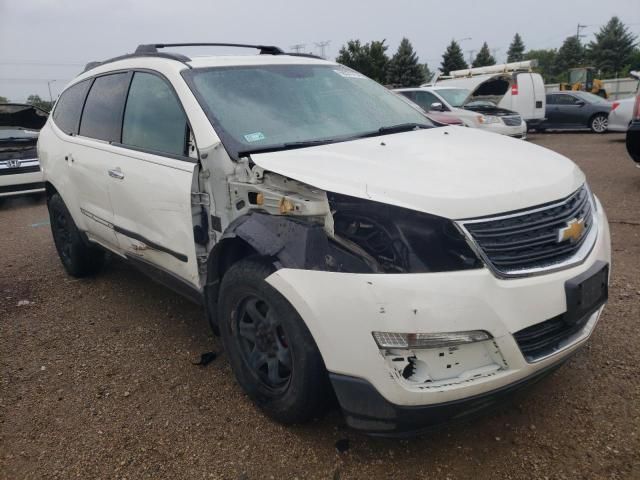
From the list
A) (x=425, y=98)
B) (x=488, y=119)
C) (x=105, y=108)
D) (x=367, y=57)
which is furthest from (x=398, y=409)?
(x=367, y=57)

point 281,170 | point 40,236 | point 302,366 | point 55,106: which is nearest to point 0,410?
point 302,366

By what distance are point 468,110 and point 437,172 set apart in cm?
1148

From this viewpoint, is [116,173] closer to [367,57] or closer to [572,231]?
[572,231]

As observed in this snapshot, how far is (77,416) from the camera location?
2.79 meters

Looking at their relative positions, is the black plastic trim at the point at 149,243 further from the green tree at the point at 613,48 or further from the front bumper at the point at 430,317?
the green tree at the point at 613,48

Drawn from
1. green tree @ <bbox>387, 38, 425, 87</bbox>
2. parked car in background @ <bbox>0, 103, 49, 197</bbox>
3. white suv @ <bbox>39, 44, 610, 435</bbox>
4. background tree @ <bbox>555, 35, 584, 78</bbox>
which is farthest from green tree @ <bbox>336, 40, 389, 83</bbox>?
background tree @ <bbox>555, 35, 584, 78</bbox>

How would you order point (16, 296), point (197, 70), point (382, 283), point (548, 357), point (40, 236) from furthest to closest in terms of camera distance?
point (40, 236) → point (16, 296) → point (197, 70) → point (548, 357) → point (382, 283)

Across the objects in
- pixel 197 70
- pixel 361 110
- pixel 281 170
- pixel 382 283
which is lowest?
pixel 382 283

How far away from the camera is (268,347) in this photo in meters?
2.52

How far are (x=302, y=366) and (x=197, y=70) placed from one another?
1.87 metres

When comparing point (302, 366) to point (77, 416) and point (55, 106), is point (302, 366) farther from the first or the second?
point (55, 106)

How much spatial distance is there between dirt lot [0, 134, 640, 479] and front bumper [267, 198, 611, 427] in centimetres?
45

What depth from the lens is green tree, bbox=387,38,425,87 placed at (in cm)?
4197

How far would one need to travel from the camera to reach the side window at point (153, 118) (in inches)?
119
